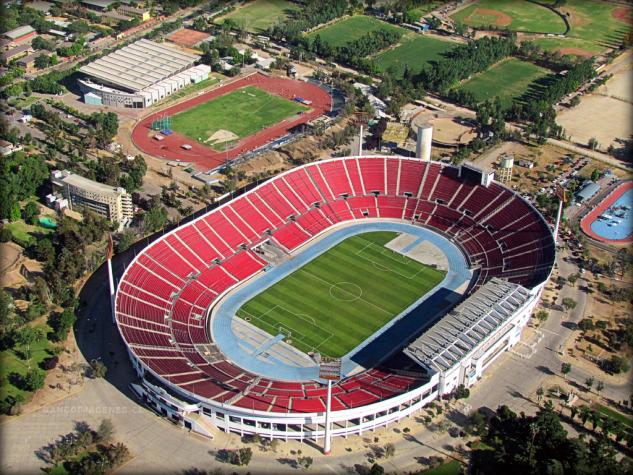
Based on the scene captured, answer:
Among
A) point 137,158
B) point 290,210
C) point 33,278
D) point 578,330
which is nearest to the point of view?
point 578,330

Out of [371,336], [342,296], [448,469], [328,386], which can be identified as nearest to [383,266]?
[342,296]

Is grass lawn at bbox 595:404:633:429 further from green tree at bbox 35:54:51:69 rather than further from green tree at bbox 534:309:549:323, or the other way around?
green tree at bbox 35:54:51:69

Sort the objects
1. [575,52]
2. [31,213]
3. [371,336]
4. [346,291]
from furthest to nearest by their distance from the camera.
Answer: [575,52]
[31,213]
[346,291]
[371,336]

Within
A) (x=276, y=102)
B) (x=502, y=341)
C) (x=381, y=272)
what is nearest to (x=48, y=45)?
(x=276, y=102)

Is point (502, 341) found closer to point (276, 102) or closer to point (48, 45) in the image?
point (276, 102)

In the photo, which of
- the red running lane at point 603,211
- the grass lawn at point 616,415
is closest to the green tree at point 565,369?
the grass lawn at point 616,415

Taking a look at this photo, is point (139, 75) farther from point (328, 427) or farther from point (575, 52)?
point (328, 427)

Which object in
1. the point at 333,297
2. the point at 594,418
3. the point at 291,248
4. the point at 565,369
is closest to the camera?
the point at 594,418
